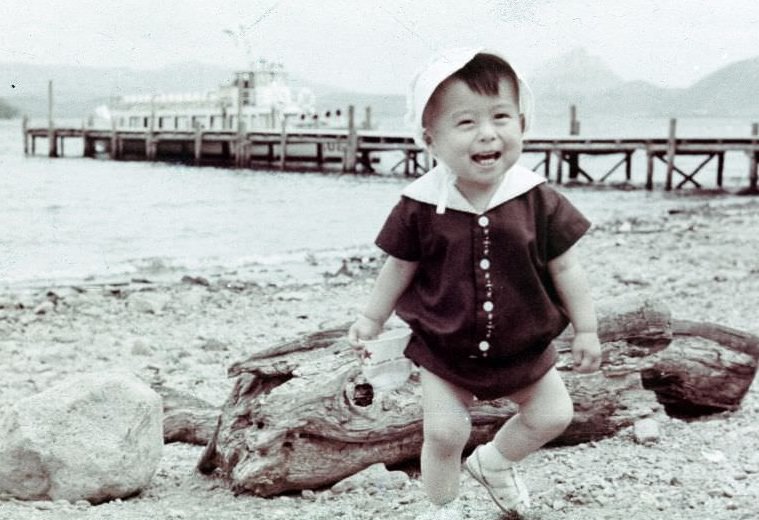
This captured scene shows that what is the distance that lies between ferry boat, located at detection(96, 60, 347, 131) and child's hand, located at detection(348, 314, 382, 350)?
46.5 metres

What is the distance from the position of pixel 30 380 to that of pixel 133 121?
58.0 m

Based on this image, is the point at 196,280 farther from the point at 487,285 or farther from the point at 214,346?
the point at 487,285

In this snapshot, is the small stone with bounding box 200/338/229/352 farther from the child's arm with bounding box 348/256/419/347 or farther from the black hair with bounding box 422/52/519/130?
the black hair with bounding box 422/52/519/130

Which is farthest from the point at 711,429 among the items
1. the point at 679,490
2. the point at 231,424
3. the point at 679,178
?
the point at 679,178

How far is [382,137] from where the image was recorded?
1544 inches

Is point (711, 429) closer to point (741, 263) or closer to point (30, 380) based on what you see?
point (30, 380)

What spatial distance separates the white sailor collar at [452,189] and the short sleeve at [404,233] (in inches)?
1.5

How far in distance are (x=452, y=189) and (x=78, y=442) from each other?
5.96 ft

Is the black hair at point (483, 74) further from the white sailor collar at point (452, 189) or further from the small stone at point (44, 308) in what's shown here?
the small stone at point (44, 308)

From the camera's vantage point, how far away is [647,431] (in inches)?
Result: 155

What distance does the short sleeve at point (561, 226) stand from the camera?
2.82 meters

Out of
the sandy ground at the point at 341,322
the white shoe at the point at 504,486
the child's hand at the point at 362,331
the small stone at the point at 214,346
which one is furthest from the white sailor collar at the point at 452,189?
the small stone at the point at 214,346

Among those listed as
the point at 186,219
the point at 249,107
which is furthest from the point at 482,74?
the point at 249,107

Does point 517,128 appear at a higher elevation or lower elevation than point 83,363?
higher
